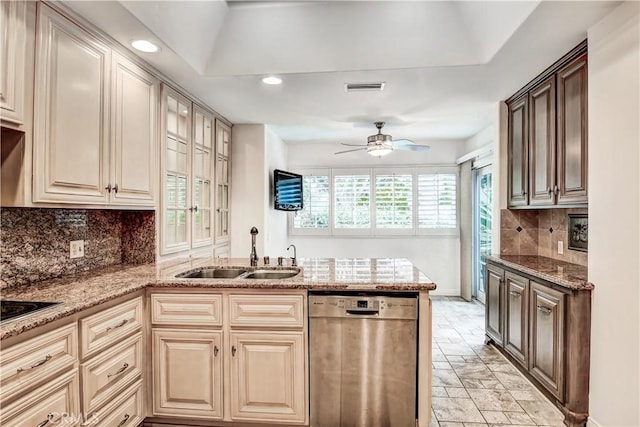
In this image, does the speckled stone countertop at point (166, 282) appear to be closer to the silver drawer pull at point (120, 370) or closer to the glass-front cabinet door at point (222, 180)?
the silver drawer pull at point (120, 370)

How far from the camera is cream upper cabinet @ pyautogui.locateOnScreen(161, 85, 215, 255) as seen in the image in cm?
293

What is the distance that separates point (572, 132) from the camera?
2.54 m

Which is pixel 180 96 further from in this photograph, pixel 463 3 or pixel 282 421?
pixel 282 421

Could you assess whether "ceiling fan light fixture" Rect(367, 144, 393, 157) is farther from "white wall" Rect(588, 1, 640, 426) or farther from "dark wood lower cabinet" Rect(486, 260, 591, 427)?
"white wall" Rect(588, 1, 640, 426)

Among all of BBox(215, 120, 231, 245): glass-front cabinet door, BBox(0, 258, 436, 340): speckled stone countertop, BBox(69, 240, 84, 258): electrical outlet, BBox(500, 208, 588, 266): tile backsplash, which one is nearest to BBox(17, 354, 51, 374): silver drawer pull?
BBox(0, 258, 436, 340): speckled stone countertop

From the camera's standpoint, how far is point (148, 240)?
2.82 metres

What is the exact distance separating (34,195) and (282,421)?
1809 mm

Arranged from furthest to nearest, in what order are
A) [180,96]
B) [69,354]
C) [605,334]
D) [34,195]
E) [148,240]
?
[180,96]
[148,240]
[605,334]
[34,195]
[69,354]

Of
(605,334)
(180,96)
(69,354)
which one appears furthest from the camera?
(180,96)

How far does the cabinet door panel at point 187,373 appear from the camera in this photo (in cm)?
215

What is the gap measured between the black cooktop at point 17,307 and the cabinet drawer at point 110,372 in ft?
1.14

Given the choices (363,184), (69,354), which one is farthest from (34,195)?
(363,184)

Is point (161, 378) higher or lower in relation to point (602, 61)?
lower

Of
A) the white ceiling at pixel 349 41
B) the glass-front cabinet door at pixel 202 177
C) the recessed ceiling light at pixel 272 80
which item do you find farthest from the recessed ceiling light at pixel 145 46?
the glass-front cabinet door at pixel 202 177
